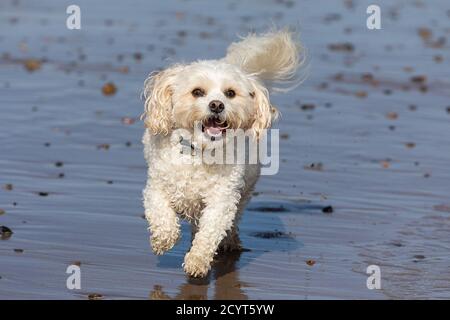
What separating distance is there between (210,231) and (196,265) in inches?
9.6

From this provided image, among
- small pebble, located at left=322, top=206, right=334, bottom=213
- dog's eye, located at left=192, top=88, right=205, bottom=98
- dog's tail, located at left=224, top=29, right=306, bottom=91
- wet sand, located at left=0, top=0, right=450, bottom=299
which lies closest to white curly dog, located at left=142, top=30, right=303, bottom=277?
dog's eye, located at left=192, top=88, right=205, bottom=98

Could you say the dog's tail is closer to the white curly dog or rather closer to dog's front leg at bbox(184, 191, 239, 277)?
the white curly dog

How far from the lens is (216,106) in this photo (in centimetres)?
625

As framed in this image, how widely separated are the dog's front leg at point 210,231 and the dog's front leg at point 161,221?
15 centimetres

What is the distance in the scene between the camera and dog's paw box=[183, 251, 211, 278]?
6.39 meters

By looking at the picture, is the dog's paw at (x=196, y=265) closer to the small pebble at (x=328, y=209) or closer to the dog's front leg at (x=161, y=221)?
the dog's front leg at (x=161, y=221)

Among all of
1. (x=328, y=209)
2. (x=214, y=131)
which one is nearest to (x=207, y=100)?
(x=214, y=131)

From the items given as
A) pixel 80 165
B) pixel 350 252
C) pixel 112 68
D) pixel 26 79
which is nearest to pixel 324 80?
pixel 112 68

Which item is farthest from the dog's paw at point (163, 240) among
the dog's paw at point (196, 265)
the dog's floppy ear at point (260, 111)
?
Result: the dog's floppy ear at point (260, 111)

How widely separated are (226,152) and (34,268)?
1.38 metres

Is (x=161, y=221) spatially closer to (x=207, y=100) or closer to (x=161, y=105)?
(x=161, y=105)

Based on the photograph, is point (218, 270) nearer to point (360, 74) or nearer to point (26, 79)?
point (26, 79)

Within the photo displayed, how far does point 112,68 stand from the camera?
13.9 m

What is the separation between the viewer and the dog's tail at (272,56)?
24.4ft
